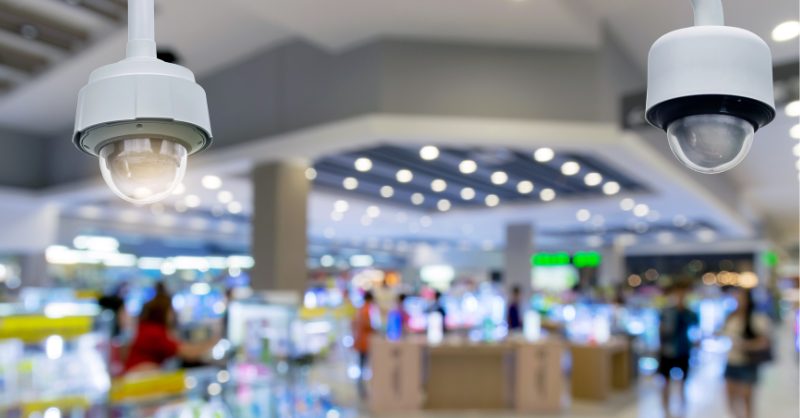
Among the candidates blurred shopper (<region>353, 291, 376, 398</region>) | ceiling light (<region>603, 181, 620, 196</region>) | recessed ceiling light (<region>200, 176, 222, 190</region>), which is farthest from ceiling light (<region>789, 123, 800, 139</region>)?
recessed ceiling light (<region>200, 176, 222, 190</region>)

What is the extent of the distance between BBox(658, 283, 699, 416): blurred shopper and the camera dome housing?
5.59m

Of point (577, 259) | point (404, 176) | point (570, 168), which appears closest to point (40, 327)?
point (404, 176)

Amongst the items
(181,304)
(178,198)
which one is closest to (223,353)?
(178,198)

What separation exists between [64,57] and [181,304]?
31.7ft

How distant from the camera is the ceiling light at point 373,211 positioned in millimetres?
13508

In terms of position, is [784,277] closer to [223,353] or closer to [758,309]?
[758,309]

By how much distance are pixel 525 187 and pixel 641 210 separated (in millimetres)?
3609

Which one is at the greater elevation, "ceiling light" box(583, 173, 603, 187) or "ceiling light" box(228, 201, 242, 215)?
"ceiling light" box(583, 173, 603, 187)

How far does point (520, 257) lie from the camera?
15.1 m

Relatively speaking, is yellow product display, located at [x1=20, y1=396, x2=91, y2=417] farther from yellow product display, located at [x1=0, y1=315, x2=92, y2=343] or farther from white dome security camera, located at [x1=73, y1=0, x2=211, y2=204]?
white dome security camera, located at [x1=73, y1=0, x2=211, y2=204]

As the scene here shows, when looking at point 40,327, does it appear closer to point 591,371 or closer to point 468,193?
point 591,371

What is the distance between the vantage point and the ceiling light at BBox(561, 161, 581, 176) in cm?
895

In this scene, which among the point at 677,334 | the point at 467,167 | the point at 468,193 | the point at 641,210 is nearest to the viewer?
the point at 677,334

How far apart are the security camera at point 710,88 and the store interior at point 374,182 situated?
0.13 feet
